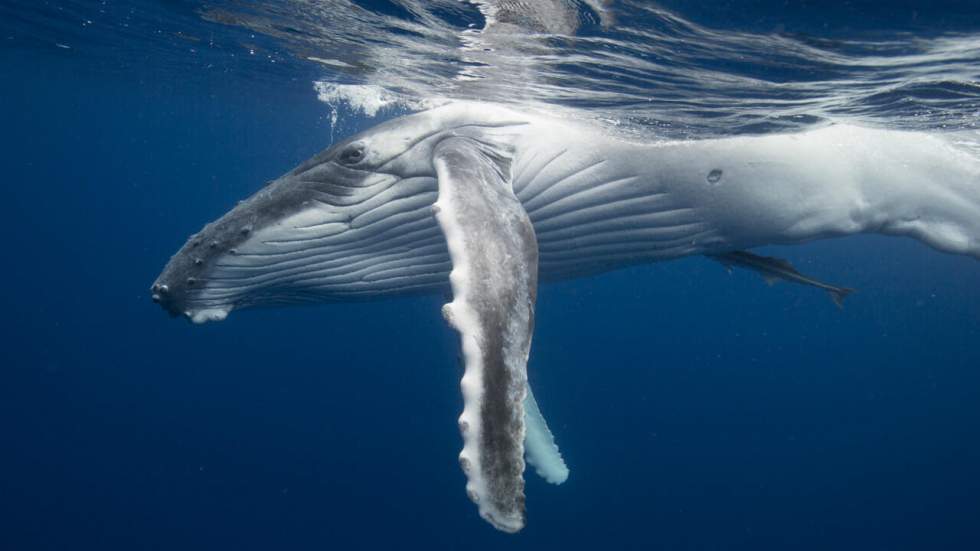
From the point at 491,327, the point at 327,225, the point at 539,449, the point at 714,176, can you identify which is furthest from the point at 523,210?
the point at 539,449

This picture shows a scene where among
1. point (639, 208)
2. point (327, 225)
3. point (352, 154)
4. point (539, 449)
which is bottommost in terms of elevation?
point (539, 449)

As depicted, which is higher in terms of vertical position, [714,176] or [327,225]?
[714,176]

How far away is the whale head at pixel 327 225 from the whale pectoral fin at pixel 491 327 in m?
1.08

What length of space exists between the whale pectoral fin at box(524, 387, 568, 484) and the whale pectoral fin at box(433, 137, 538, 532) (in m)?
3.43

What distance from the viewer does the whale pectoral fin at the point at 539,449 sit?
666 centimetres

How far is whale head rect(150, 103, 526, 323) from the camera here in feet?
15.1

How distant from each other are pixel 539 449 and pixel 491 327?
412 centimetres

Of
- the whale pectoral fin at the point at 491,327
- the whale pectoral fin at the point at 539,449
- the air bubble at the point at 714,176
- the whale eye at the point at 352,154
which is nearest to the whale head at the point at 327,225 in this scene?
the whale eye at the point at 352,154

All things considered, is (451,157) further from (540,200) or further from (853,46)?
(853,46)

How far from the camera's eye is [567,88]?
8594 mm

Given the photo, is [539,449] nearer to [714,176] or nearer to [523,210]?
[714,176]

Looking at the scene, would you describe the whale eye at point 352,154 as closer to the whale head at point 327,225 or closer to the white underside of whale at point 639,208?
the whale head at point 327,225

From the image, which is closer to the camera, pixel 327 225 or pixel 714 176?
pixel 327 225

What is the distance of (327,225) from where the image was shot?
4785mm
